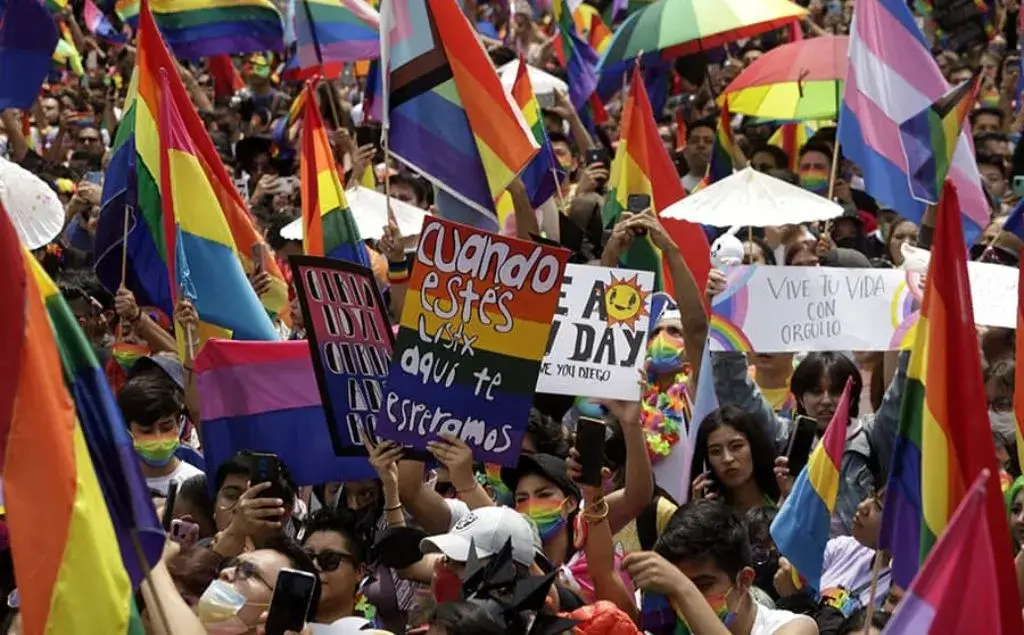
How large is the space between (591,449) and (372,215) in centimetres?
442

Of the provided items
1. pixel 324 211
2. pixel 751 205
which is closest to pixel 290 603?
pixel 324 211

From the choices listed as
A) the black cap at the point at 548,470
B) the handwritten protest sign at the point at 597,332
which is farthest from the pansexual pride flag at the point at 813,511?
the handwritten protest sign at the point at 597,332

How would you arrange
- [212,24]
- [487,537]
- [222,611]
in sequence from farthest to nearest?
[212,24], [487,537], [222,611]

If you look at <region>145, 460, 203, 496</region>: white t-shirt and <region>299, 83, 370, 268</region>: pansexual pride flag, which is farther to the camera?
<region>299, 83, 370, 268</region>: pansexual pride flag

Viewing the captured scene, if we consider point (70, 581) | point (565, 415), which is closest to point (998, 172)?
point (565, 415)

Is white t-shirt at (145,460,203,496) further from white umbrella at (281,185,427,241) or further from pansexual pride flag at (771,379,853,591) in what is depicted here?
white umbrella at (281,185,427,241)

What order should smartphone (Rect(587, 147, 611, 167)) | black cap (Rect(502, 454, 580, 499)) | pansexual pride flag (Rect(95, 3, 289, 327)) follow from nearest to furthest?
black cap (Rect(502, 454, 580, 499)) → pansexual pride flag (Rect(95, 3, 289, 327)) → smartphone (Rect(587, 147, 611, 167))

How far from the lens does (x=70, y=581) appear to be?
4.36 m

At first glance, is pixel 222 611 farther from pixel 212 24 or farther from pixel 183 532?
pixel 212 24

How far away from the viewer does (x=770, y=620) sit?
5.58 meters

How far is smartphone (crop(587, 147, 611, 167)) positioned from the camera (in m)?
12.4

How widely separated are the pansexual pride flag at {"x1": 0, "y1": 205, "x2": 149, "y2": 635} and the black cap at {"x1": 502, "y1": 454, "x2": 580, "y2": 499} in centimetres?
221

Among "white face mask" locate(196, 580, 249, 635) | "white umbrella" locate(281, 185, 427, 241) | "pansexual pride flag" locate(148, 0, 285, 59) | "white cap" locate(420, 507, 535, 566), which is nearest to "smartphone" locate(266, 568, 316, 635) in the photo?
"white face mask" locate(196, 580, 249, 635)

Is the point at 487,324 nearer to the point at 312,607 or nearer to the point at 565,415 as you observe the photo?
the point at 312,607
